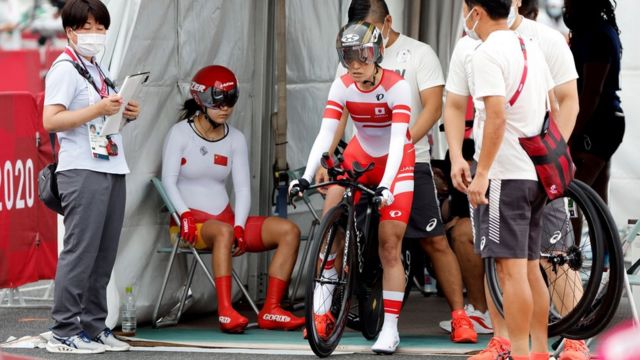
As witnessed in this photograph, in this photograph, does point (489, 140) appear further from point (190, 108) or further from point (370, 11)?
point (190, 108)

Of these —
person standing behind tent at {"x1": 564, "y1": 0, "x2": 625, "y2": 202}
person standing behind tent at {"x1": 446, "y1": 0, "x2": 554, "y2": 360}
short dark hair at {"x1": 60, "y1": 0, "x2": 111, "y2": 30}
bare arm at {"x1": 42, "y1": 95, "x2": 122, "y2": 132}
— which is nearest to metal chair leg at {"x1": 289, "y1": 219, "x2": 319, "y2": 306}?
person standing behind tent at {"x1": 564, "y1": 0, "x2": 625, "y2": 202}

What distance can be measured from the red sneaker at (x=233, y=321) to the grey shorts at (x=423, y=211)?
45.0 inches

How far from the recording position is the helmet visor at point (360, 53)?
6.71 meters

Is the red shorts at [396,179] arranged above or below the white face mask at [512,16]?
below

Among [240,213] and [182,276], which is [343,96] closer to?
[240,213]

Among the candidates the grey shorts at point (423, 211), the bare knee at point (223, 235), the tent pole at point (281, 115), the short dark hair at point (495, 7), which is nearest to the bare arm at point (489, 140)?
the short dark hair at point (495, 7)

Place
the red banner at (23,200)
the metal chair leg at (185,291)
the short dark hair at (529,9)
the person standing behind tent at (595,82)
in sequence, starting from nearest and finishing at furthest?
the short dark hair at (529,9)
the person standing behind tent at (595,82)
the metal chair leg at (185,291)
the red banner at (23,200)

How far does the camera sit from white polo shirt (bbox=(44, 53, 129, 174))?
21.4ft

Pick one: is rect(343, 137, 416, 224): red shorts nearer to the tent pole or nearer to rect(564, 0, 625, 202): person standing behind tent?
rect(564, 0, 625, 202): person standing behind tent

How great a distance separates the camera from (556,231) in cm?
633

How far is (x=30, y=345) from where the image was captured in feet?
23.0

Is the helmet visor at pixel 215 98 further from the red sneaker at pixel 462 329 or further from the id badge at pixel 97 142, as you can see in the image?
the red sneaker at pixel 462 329

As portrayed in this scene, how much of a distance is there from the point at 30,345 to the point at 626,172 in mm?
5496

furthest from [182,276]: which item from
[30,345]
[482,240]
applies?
[482,240]
